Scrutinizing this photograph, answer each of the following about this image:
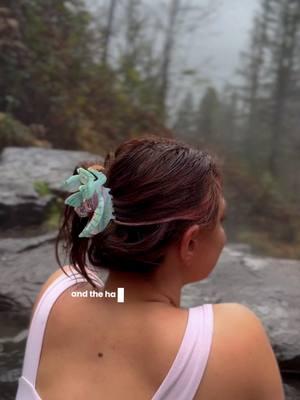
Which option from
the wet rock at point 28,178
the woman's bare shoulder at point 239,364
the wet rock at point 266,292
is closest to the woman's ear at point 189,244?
the woman's bare shoulder at point 239,364

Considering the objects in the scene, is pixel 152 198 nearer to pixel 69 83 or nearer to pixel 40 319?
pixel 40 319

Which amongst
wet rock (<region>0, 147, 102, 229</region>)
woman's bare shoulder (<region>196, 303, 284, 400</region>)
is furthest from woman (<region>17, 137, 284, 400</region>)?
wet rock (<region>0, 147, 102, 229</region>)

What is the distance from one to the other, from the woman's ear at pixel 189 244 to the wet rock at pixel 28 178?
99.3 inches

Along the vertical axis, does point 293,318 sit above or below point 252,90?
below

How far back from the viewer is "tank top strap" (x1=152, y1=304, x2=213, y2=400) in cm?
92

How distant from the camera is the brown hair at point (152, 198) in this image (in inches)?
38.3

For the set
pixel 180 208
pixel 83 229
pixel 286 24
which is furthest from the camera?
pixel 286 24

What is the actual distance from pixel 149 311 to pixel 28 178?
375 centimetres

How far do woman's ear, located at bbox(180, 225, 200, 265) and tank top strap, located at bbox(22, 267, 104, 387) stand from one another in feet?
0.62

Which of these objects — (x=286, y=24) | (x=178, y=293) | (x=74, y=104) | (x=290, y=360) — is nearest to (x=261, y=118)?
(x=286, y=24)

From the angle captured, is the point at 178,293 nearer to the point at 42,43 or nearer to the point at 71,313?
the point at 71,313

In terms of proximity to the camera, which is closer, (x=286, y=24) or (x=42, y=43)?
(x=42, y=43)

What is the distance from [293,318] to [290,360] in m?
0.29

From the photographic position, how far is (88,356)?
39.1 inches
